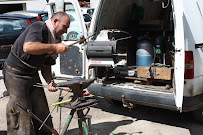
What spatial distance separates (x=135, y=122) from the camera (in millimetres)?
4516

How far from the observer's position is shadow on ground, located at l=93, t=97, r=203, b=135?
432 centimetres

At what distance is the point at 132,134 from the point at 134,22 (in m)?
3.08

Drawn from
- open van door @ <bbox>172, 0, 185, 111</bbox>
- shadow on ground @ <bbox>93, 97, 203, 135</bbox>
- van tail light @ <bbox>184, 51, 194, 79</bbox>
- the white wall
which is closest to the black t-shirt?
open van door @ <bbox>172, 0, 185, 111</bbox>

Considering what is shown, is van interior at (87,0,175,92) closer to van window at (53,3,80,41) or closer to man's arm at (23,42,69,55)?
van window at (53,3,80,41)

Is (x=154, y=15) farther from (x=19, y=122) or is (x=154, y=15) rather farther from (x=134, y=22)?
(x=19, y=122)

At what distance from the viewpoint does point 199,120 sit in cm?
430

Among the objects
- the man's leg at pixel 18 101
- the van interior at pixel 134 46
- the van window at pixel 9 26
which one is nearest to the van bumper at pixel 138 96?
the van interior at pixel 134 46

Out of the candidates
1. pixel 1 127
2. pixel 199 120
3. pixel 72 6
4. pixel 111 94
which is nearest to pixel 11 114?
pixel 1 127

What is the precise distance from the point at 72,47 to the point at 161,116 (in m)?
2.24

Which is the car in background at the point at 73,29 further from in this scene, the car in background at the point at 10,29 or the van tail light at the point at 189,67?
the car in background at the point at 10,29

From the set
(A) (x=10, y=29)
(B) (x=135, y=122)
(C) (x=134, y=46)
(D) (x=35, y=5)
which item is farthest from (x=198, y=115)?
(D) (x=35, y=5)

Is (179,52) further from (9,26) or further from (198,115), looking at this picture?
(9,26)

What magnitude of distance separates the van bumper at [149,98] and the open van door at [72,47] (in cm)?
76

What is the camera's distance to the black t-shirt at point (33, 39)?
9.18 feet
